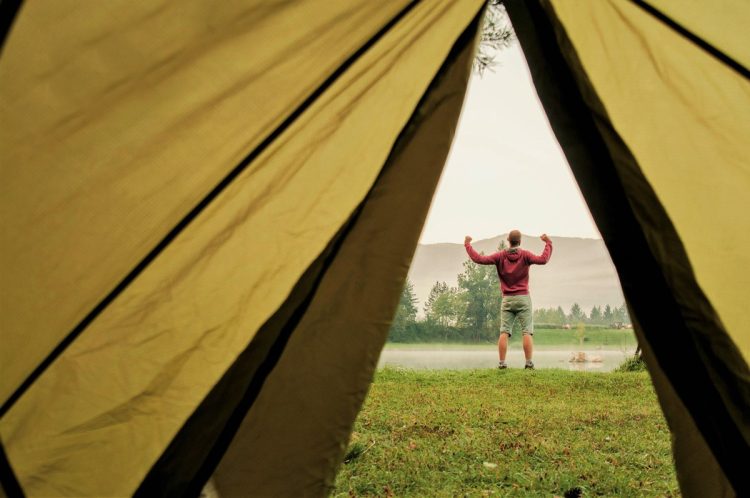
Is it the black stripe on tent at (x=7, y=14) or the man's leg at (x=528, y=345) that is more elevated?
the black stripe on tent at (x=7, y=14)

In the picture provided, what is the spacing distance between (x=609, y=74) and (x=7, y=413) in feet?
5.15

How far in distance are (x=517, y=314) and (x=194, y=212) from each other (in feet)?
16.5

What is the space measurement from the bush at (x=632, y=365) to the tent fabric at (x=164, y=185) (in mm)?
5542

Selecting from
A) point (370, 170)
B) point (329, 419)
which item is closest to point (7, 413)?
point (329, 419)

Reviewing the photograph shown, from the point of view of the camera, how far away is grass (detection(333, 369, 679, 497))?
2451 mm

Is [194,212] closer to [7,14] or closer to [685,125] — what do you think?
[7,14]

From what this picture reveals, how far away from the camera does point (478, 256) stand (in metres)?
5.19

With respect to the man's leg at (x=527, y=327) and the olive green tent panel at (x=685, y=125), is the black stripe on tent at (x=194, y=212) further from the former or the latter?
the man's leg at (x=527, y=327)

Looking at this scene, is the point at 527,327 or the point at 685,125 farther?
the point at 527,327

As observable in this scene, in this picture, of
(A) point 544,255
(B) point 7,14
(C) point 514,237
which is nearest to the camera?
(B) point 7,14

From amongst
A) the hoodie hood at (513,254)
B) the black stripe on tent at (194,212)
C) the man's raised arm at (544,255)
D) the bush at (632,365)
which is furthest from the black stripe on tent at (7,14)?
the bush at (632,365)

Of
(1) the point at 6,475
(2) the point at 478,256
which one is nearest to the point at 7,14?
(1) the point at 6,475

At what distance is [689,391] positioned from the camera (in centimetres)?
139

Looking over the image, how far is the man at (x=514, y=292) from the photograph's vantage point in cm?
575
